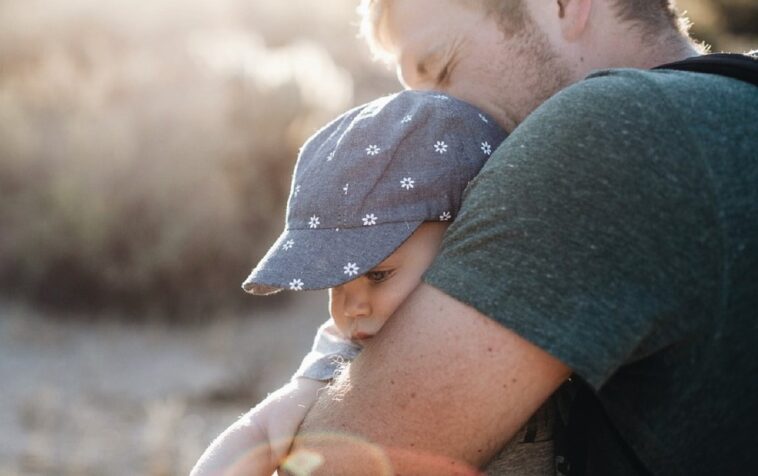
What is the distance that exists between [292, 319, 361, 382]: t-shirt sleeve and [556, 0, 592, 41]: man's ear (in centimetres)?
88

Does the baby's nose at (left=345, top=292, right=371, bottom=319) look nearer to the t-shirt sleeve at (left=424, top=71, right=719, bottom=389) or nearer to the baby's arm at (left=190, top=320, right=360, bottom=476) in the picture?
the baby's arm at (left=190, top=320, right=360, bottom=476)

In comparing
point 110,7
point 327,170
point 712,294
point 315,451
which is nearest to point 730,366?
point 712,294

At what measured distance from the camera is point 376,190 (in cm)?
198

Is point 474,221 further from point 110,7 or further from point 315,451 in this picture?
point 110,7

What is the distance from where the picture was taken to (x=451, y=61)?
2.39 meters

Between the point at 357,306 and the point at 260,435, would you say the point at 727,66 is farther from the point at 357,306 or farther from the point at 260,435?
the point at 260,435

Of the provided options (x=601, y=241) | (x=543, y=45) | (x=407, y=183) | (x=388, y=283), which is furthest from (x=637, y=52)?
(x=601, y=241)

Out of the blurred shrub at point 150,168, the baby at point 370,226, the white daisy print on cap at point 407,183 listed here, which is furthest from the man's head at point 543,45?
the blurred shrub at point 150,168

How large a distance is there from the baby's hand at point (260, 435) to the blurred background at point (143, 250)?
3161 mm

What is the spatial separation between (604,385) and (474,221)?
35 centimetres

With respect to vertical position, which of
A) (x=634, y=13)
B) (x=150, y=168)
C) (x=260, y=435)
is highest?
(x=150, y=168)

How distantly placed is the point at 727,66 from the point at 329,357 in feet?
3.42

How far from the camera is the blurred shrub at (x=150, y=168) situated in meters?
7.11

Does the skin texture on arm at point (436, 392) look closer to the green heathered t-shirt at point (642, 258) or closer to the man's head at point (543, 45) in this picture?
the green heathered t-shirt at point (642, 258)
